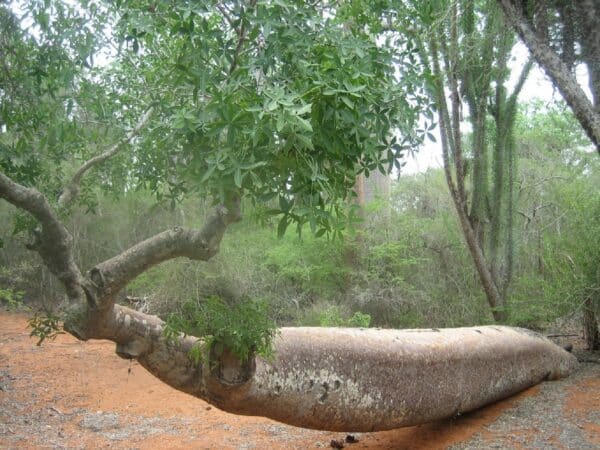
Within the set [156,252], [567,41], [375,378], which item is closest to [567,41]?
[567,41]

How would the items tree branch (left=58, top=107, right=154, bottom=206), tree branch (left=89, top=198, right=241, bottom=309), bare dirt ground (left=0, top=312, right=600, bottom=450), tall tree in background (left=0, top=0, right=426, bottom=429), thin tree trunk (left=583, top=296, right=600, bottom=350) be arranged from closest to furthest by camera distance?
tall tree in background (left=0, top=0, right=426, bottom=429) → tree branch (left=89, top=198, right=241, bottom=309) → tree branch (left=58, top=107, right=154, bottom=206) → bare dirt ground (left=0, top=312, right=600, bottom=450) → thin tree trunk (left=583, top=296, right=600, bottom=350)

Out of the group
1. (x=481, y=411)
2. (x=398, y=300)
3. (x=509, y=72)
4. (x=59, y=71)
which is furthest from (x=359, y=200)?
(x=59, y=71)

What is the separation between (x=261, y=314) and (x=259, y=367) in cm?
54

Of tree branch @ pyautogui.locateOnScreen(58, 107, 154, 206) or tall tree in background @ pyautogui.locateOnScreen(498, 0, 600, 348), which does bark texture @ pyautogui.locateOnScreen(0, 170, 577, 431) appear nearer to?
tree branch @ pyautogui.locateOnScreen(58, 107, 154, 206)

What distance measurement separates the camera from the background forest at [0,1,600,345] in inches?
96.6

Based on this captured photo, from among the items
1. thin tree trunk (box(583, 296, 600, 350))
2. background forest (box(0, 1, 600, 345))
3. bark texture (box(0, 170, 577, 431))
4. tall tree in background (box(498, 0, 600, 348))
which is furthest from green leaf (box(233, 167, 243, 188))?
thin tree trunk (box(583, 296, 600, 350))

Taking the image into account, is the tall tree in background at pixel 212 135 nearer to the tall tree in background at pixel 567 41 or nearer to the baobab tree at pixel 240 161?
the baobab tree at pixel 240 161

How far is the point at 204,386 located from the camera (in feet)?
13.0

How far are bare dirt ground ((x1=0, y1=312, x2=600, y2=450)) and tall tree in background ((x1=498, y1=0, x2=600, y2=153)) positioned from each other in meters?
2.72

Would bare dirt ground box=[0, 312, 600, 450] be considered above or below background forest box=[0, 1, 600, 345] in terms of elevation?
below

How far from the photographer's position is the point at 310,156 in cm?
251

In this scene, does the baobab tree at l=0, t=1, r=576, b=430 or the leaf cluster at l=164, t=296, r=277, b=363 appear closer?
the baobab tree at l=0, t=1, r=576, b=430

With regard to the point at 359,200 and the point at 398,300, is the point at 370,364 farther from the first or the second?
the point at 359,200

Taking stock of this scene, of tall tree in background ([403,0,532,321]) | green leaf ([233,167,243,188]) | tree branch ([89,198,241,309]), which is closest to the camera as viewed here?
green leaf ([233,167,243,188])
